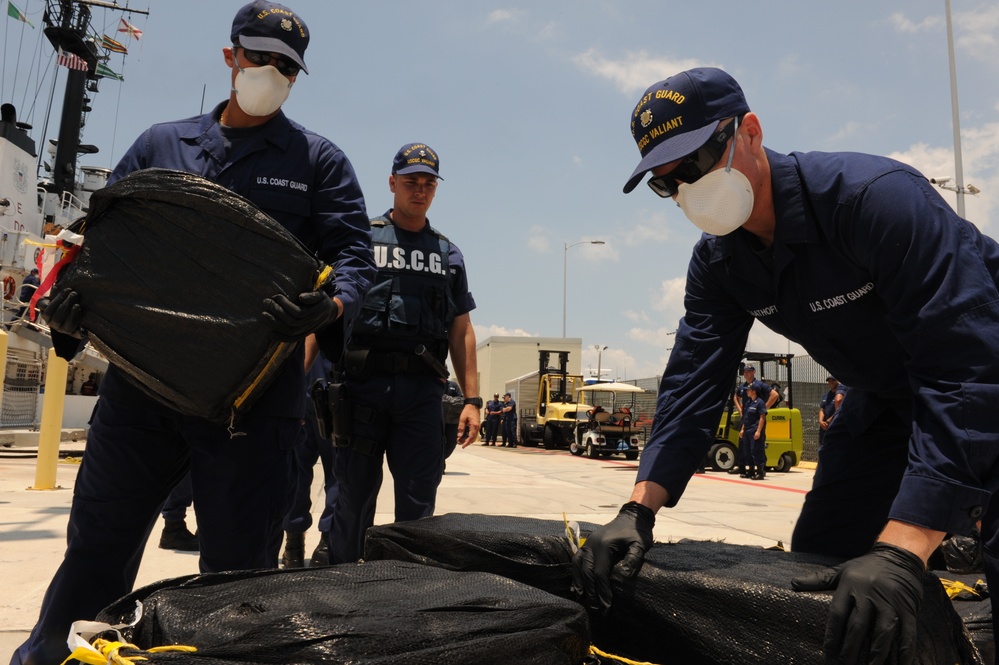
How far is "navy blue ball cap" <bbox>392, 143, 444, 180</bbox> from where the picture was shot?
11.9ft

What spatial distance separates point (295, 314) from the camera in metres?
1.76

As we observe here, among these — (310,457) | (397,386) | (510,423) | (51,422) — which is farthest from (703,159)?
(510,423)

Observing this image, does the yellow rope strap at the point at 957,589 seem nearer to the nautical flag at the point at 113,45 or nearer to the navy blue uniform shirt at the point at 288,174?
the navy blue uniform shirt at the point at 288,174

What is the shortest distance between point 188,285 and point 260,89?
608 millimetres

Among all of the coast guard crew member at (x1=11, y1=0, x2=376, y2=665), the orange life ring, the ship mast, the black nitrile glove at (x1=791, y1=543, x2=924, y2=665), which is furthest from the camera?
the ship mast

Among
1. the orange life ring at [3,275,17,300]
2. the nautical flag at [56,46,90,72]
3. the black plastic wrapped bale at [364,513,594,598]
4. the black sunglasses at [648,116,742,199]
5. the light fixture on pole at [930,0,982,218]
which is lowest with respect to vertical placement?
the black plastic wrapped bale at [364,513,594,598]

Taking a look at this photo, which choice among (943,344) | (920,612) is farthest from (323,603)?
(943,344)

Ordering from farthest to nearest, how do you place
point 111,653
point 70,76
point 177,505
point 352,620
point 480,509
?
point 70,76 < point 480,509 < point 177,505 < point 352,620 < point 111,653

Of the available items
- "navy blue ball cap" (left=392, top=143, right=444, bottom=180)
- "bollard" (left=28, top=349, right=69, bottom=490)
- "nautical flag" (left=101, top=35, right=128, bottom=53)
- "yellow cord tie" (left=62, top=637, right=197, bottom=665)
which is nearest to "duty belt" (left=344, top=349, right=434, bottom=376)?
"navy blue ball cap" (left=392, top=143, right=444, bottom=180)

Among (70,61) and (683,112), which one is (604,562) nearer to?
(683,112)

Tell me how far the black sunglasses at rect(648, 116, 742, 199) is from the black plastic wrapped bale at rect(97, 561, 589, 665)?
96cm

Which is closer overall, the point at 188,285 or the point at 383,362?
the point at 188,285

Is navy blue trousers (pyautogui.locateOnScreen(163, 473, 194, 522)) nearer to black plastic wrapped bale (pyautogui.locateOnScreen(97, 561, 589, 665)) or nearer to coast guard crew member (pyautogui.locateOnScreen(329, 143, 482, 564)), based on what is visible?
coast guard crew member (pyautogui.locateOnScreen(329, 143, 482, 564))

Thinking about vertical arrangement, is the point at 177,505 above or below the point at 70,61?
below
